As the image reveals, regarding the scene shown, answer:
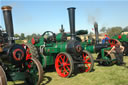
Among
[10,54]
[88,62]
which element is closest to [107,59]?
[88,62]

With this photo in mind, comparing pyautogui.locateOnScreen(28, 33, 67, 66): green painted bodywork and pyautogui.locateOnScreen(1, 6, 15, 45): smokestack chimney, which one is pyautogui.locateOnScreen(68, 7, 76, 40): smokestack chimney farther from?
pyautogui.locateOnScreen(1, 6, 15, 45): smokestack chimney

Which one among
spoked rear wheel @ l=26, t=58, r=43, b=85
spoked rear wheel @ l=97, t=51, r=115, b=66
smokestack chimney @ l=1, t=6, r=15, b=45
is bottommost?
spoked rear wheel @ l=97, t=51, r=115, b=66

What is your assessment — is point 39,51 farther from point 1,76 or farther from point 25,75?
point 1,76

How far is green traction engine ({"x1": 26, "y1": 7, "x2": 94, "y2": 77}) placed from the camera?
18.2 ft

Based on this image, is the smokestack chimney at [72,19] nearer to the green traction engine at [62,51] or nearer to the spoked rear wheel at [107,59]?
the green traction engine at [62,51]

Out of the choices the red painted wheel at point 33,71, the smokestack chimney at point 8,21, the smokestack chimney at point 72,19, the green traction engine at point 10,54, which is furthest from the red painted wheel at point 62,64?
the smokestack chimney at point 8,21

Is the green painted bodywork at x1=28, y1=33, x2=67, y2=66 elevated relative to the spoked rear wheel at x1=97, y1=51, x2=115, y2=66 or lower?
elevated

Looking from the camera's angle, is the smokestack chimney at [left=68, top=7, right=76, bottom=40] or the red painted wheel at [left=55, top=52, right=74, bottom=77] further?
the smokestack chimney at [left=68, top=7, right=76, bottom=40]

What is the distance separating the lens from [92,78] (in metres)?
5.12

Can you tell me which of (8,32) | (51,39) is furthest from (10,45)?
(51,39)

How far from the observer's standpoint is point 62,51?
5934 mm

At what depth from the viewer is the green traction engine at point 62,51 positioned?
554 cm

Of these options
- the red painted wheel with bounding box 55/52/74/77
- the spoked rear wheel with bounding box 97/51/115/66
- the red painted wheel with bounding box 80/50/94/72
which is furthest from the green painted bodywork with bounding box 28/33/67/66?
the spoked rear wheel with bounding box 97/51/115/66

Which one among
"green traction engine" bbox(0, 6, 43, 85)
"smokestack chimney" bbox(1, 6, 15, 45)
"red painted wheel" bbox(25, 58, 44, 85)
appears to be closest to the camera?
"green traction engine" bbox(0, 6, 43, 85)
